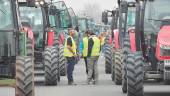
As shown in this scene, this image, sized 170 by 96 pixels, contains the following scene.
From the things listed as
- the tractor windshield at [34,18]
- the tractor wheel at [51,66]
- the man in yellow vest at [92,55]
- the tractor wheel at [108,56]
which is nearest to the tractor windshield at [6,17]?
the tractor wheel at [51,66]

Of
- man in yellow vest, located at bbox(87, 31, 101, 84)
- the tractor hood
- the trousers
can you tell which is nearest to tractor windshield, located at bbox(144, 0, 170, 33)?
the tractor hood

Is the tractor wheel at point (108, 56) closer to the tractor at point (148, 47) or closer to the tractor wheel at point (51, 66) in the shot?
the tractor wheel at point (51, 66)

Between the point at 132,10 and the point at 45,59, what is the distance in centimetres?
413

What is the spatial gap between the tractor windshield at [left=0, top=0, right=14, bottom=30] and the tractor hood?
131 inches

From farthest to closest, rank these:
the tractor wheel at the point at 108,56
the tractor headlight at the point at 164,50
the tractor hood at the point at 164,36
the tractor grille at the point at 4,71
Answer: the tractor wheel at the point at 108,56
the tractor hood at the point at 164,36
the tractor headlight at the point at 164,50
the tractor grille at the point at 4,71

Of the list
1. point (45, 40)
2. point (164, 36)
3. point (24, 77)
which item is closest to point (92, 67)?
point (45, 40)

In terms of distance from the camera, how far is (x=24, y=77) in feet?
46.5

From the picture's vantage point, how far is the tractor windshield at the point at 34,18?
24125mm

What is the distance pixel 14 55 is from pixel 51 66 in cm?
666

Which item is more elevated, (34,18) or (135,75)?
(34,18)

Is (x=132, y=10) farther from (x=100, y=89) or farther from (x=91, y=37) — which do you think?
(x=100, y=89)

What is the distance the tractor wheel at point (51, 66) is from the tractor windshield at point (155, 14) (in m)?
5.64

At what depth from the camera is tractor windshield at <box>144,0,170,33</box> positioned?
54.3 feet

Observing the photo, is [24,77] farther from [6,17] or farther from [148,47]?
[148,47]
